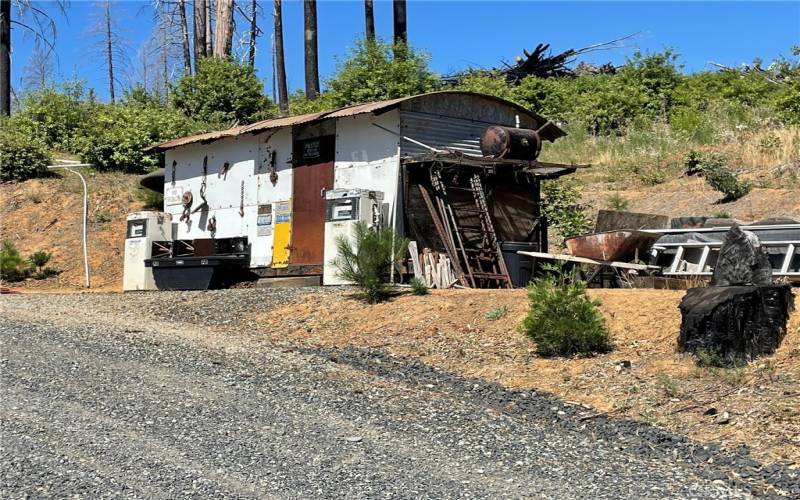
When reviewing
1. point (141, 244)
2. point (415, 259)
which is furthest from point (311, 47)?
point (415, 259)

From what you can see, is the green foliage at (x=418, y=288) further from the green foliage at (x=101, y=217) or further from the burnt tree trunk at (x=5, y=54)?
the burnt tree trunk at (x=5, y=54)

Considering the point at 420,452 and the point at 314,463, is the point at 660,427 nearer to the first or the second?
the point at 420,452

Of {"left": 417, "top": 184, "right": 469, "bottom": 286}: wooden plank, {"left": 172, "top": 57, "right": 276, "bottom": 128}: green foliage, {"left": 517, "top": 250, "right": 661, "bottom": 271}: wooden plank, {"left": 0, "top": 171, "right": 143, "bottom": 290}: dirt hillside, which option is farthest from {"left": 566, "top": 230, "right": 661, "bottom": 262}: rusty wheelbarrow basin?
{"left": 172, "top": 57, "right": 276, "bottom": 128}: green foliage

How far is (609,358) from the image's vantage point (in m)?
8.95

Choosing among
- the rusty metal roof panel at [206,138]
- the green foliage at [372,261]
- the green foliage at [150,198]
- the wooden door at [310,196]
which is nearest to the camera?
the green foliage at [372,261]

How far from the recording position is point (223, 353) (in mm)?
10258

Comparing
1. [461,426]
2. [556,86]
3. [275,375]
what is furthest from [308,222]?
[556,86]

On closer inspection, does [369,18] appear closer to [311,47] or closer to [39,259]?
[311,47]

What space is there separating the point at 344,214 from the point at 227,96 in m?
16.7

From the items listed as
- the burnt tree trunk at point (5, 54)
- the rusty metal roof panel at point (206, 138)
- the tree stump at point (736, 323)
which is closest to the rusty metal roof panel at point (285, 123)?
the rusty metal roof panel at point (206, 138)

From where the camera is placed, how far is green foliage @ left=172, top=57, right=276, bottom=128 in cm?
2995

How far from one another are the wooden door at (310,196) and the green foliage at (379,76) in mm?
10347

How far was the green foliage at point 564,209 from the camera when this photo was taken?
1995 cm

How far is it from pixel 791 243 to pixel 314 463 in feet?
23.4
